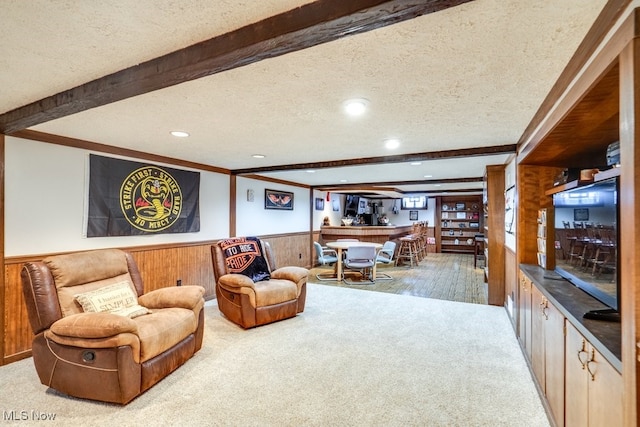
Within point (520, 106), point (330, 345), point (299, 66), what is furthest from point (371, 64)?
point (330, 345)

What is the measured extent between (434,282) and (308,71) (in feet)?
17.0

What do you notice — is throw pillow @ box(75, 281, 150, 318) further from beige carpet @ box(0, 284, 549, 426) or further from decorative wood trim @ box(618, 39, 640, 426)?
decorative wood trim @ box(618, 39, 640, 426)

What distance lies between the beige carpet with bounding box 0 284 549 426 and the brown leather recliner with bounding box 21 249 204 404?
0.14m

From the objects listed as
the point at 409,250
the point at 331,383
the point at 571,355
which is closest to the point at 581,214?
the point at 571,355

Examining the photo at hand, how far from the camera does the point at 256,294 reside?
11.0 feet

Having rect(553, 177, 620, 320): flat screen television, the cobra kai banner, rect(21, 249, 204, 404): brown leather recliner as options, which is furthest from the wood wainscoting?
rect(553, 177, 620, 320): flat screen television

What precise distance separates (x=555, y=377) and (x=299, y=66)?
7.61ft

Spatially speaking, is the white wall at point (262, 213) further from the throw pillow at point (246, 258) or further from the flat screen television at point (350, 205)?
the flat screen television at point (350, 205)

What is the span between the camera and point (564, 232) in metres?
2.18

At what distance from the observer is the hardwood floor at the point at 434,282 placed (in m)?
4.86

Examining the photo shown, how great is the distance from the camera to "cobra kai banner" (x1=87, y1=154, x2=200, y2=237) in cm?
329

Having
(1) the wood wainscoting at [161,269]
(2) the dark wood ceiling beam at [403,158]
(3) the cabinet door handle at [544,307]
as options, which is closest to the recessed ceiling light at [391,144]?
(2) the dark wood ceiling beam at [403,158]

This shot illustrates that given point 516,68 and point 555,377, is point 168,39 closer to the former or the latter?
point 516,68

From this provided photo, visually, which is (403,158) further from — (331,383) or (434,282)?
(434,282)
